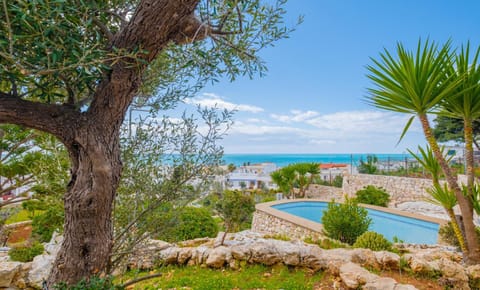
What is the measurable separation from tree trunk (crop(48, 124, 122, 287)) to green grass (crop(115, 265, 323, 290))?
2.22 metres

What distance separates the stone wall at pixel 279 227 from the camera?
726 centimetres

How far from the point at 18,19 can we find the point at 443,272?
5.33 m

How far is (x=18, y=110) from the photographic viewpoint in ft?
4.49

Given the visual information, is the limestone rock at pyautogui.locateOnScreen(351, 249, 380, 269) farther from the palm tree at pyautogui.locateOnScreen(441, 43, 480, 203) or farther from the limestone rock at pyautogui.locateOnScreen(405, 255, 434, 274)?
the palm tree at pyautogui.locateOnScreen(441, 43, 480, 203)

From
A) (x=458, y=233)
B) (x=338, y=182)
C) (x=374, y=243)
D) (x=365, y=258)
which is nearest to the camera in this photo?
(x=458, y=233)

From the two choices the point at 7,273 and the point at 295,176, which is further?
the point at 295,176

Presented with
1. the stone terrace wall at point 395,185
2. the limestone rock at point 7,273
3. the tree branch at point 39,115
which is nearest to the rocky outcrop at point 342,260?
the limestone rock at point 7,273

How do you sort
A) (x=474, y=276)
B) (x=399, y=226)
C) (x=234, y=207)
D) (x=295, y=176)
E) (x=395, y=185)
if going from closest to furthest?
(x=474, y=276) → (x=234, y=207) → (x=399, y=226) → (x=395, y=185) → (x=295, y=176)

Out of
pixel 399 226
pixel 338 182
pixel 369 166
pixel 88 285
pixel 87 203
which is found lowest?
pixel 399 226

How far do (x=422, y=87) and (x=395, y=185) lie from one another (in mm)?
11824

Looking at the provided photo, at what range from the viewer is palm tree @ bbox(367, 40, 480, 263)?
3.54m

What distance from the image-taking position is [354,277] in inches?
135

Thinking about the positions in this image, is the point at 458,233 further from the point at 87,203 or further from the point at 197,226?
the point at 197,226

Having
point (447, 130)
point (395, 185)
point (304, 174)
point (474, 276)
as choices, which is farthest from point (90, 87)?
point (447, 130)
